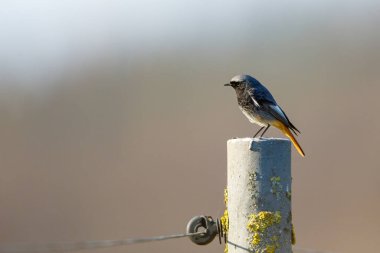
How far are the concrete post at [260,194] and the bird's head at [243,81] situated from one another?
2371 millimetres

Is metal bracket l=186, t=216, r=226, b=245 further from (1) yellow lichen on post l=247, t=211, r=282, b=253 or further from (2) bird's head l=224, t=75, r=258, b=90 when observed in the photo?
(2) bird's head l=224, t=75, r=258, b=90

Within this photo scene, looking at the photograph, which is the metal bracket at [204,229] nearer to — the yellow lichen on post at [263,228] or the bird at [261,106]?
the yellow lichen on post at [263,228]

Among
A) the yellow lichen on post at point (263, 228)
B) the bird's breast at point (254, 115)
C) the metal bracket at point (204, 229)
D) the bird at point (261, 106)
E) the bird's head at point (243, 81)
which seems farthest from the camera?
the bird's breast at point (254, 115)

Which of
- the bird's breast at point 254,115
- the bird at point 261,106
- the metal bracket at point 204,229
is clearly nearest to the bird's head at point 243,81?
the bird at point 261,106

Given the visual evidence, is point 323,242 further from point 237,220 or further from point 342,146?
point 237,220

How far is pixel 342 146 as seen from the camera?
722 inches

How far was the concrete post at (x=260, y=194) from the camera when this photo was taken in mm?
3338

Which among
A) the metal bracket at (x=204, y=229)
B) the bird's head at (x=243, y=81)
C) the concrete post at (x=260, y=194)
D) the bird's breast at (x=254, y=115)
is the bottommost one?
the metal bracket at (x=204, y=229)

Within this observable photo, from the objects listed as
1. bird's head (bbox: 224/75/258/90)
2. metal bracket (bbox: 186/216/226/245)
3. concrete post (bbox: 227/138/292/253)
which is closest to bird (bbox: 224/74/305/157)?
bird's head (bbox: 224/75/258/90)

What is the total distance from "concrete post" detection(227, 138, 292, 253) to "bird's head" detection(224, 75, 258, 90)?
2.37m

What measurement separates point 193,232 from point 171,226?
11266 mm

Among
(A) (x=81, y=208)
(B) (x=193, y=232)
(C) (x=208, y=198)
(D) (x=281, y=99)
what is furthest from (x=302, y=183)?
(B) (x=193, y=232)

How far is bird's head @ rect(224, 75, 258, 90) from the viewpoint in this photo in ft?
19.0

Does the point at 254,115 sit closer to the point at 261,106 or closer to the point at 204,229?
the point at 261,106
